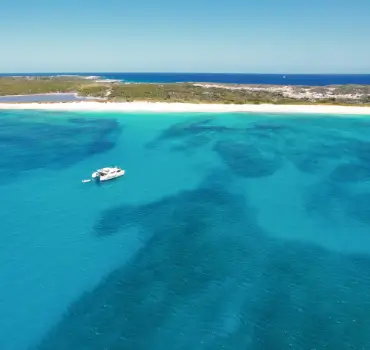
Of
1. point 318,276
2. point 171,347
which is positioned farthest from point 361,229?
point 171,347

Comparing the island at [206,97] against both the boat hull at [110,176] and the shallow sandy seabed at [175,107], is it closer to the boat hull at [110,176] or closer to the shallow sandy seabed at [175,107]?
the shallow sandy seabed at [175,107]

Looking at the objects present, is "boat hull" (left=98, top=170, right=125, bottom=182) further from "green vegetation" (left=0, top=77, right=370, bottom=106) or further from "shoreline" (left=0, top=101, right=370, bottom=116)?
"green vegetation" (left=0, top=77, right=370, bottom=106)

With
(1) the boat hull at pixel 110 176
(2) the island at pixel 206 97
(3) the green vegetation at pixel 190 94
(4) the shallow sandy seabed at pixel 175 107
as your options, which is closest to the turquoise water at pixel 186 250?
(1) the boat hull at pixel 110 176

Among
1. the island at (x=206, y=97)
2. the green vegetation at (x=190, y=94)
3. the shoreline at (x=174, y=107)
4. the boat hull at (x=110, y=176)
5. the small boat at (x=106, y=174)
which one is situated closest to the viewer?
the boat hull at (x=110, y=176)

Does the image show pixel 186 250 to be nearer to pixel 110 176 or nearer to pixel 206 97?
pixel 110 176

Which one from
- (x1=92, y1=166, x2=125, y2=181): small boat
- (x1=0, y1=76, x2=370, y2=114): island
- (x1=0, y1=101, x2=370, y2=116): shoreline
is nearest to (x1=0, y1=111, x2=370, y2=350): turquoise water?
(x1=92, y1=166, x2=125, y2=181): small boat

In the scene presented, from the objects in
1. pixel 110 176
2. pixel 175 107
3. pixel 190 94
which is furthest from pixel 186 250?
pixel 190 94

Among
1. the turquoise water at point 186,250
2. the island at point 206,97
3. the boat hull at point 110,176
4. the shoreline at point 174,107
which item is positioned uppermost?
the island at point 206,97
